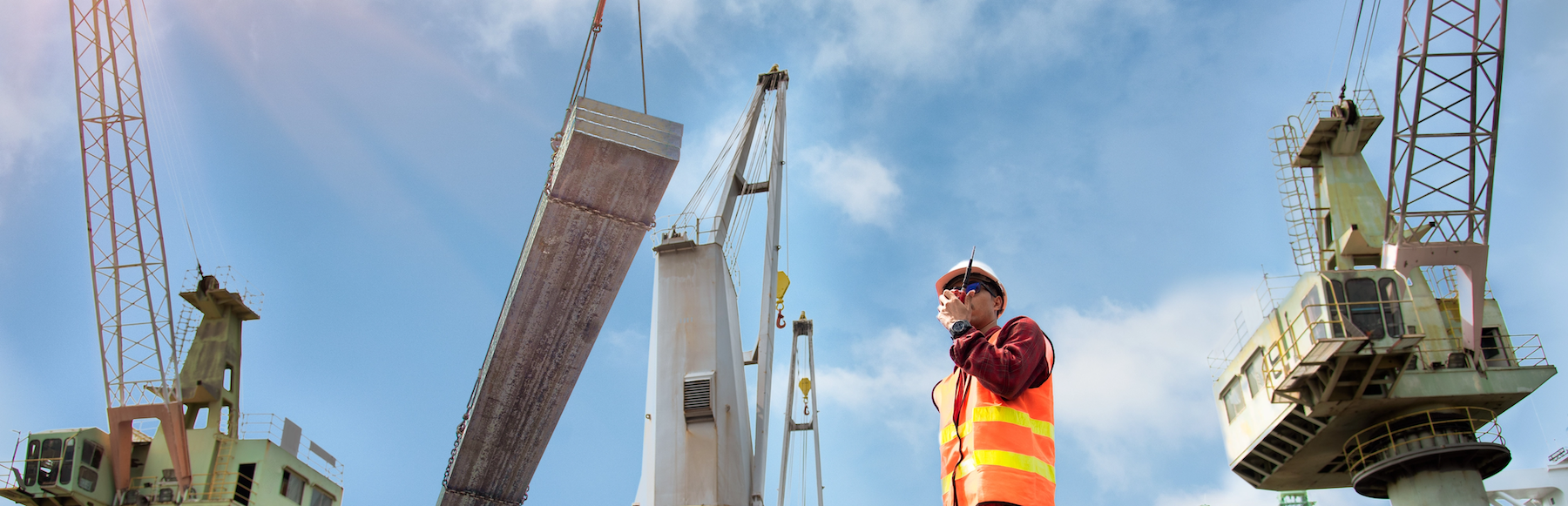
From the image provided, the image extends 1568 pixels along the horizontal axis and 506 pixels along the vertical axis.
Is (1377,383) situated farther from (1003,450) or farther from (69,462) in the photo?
(69,462)

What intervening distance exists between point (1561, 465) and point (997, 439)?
4063 cm

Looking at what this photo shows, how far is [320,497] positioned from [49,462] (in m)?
7.01

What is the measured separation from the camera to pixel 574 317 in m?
39.4

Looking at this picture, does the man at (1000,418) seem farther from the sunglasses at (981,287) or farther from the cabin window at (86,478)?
the cabin window at (86,478)

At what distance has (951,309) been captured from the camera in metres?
5.86

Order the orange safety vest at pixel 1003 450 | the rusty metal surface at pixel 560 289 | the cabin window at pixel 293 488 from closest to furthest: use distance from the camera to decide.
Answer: the orange safety vest at pixel 1003 450 < the cabin window at pixel 293 488 < the rusty metal surface at pixel 560 289

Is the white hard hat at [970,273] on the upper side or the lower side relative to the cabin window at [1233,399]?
lower

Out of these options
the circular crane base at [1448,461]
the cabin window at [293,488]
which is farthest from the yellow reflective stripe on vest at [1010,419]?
the cabin window at [293,488]

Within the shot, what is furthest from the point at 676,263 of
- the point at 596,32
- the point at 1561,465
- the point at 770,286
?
the point at 1561,465

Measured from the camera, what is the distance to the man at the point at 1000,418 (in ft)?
17.1

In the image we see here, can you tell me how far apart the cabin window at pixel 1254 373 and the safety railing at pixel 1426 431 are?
244cm

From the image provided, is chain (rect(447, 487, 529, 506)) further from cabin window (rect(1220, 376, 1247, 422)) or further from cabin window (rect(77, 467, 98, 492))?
cabin window (rect(1220, 376, 1247, 422))

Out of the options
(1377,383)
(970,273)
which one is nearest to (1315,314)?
(1377,383)

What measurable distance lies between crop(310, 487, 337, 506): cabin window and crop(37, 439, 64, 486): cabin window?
253 inches
